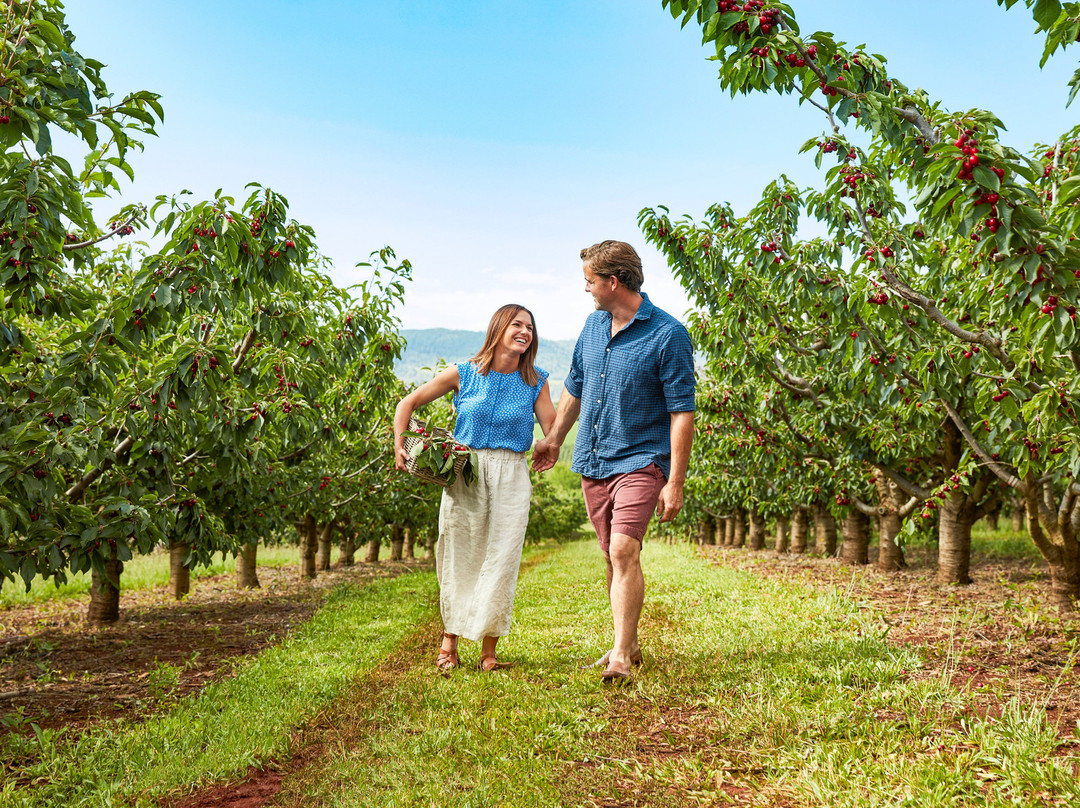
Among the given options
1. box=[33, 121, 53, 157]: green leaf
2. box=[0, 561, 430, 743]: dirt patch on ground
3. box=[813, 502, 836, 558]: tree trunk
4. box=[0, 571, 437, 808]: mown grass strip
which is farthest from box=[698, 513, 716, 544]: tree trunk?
box=[33, 121, 53, 157]: green leaf

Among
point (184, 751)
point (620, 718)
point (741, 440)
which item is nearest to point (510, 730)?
point (620, 718)

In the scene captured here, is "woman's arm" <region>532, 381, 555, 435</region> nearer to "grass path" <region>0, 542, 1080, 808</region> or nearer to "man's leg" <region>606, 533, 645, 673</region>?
"man's leg" <region>606, 533, 645, 673</region>

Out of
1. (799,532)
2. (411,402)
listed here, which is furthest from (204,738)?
(799,532)

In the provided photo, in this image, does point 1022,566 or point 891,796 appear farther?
point 1022,566

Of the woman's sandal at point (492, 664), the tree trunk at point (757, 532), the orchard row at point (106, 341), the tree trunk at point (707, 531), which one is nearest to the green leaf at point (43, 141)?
the orchard row at point (106, 341)

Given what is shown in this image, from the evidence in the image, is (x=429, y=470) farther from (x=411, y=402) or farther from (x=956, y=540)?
(x=956, y=540)

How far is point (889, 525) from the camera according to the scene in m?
11.9

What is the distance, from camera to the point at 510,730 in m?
3.45

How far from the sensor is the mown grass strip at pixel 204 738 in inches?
122

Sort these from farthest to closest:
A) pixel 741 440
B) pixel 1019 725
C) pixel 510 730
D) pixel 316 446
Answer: pixel 741 440, pixel 316 446, pixel 510 730, pixel 1019 725

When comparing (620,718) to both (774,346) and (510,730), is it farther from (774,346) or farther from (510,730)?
(774,346)

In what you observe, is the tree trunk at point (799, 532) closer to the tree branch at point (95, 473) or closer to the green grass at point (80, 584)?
the green grass at point (80, 584)

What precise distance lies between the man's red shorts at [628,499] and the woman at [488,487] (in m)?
0.51

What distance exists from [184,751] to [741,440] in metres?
9.47
